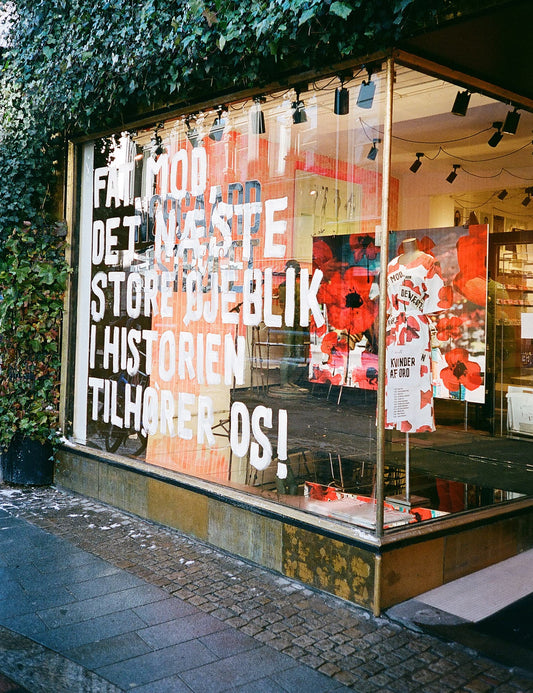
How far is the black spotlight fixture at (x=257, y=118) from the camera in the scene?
5391 millimetres

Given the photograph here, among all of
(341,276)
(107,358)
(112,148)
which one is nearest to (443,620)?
(341,276)

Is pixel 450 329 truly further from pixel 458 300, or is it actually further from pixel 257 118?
pixel 257 118

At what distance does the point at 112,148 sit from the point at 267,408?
3.14 meters

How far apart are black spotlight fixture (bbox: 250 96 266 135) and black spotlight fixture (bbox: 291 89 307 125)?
31 cm

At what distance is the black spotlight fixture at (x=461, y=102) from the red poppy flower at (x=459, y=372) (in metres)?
2.35

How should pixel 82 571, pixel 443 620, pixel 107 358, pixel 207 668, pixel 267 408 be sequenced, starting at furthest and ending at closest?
pixel 107 358 < pixel 267 408 < pixel 82 571 < pixel 443 620 < pixel 207 668

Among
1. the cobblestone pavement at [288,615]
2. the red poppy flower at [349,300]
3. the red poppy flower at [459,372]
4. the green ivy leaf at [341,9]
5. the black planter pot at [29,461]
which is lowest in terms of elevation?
the cobblestone pavement at [288,615]

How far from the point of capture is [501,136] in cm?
680

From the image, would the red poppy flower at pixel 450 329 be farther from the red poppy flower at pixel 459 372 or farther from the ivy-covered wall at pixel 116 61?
the ivy-covered wall at pixel 116 61

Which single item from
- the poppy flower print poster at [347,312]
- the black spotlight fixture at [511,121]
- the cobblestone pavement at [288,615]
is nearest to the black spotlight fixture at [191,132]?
the poppy flower print poster at [347,312]

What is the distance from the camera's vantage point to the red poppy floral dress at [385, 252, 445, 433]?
15.7ft

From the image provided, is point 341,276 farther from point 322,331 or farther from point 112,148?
point 112,148

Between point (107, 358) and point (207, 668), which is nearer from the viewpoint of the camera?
point (207, 668)

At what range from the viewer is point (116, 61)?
5672 millimetres
